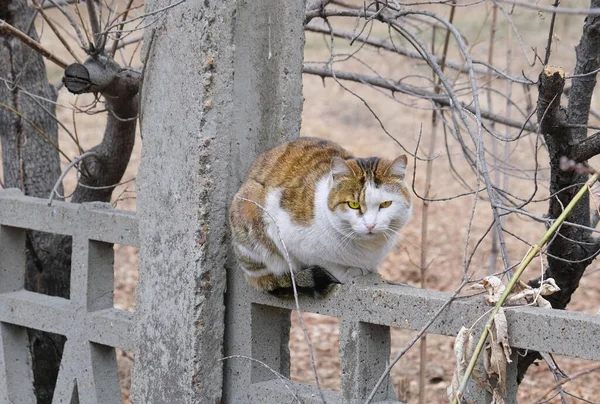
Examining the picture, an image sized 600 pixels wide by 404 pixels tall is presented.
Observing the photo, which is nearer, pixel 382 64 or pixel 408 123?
pixel 408 123

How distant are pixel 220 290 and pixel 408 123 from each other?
9383mm

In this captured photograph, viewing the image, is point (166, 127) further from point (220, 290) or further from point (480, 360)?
point (480, 360)

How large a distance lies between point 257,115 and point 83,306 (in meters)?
1.11

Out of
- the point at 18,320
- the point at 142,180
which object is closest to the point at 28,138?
the point at 18,320

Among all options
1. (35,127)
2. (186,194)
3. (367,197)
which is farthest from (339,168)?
(35,127)

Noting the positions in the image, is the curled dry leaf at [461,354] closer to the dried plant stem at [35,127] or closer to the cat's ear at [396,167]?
the cat's ear at [396,167]

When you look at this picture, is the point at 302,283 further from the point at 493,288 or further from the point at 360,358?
the point at 493,288

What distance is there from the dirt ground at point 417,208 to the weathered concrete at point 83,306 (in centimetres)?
61

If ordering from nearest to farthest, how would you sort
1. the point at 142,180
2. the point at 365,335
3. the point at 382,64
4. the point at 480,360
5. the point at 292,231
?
the point at 480,360
the point at 365,335
the point at 292,231
the point at 142,180
the point at 382,64

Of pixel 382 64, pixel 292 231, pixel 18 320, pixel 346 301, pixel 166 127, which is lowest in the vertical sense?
pixel 18 320

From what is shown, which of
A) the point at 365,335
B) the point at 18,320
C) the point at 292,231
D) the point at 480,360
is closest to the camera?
the point at 480,360

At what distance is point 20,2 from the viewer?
15.1 feet

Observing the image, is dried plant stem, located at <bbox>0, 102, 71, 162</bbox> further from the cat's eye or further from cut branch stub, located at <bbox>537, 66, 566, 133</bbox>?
cut branch stub, located at <bbox>537, 66, 566, 133</bbox>

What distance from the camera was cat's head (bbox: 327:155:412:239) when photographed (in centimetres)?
298
